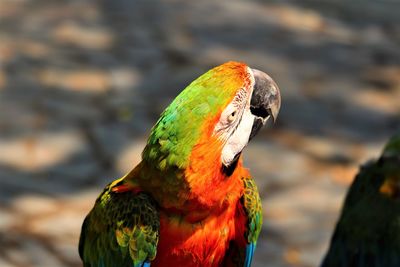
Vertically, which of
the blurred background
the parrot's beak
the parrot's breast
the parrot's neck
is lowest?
the parrot's breast

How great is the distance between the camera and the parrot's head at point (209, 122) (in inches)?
77.1

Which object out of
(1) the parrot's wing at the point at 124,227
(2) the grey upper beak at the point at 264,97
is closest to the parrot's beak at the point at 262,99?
(2) the grey upper beak at the point at 264,97

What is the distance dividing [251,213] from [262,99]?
33cm

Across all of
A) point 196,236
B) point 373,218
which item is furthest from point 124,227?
point 373,218

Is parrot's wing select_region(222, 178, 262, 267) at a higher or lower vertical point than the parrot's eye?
lower

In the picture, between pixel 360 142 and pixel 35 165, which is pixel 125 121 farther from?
pixel 360 142

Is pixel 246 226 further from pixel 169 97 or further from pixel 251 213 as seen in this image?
pixel 169 97

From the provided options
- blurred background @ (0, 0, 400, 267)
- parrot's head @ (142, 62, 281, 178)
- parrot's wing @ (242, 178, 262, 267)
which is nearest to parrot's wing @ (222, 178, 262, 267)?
parrot's wing @ (242, 178, 262, 267)

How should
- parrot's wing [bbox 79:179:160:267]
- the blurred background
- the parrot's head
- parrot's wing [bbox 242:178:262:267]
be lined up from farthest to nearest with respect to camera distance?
the blurred background → parrot's wing [bbox 242:178:262:267] → parrot's wing [bbox 79:179:160:267] → the parrot's head

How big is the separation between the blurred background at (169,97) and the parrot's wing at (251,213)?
1104 mm

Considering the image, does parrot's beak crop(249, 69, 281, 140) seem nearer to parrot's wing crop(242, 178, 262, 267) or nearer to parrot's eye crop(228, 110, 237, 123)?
parrot's eye crop(228, 110, 237, 123)

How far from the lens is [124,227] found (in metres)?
2.11

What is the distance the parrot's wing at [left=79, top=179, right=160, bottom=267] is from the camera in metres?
2.08

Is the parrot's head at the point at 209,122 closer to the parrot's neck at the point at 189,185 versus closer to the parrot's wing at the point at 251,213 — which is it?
the parrot's neck at the point at 189,185
